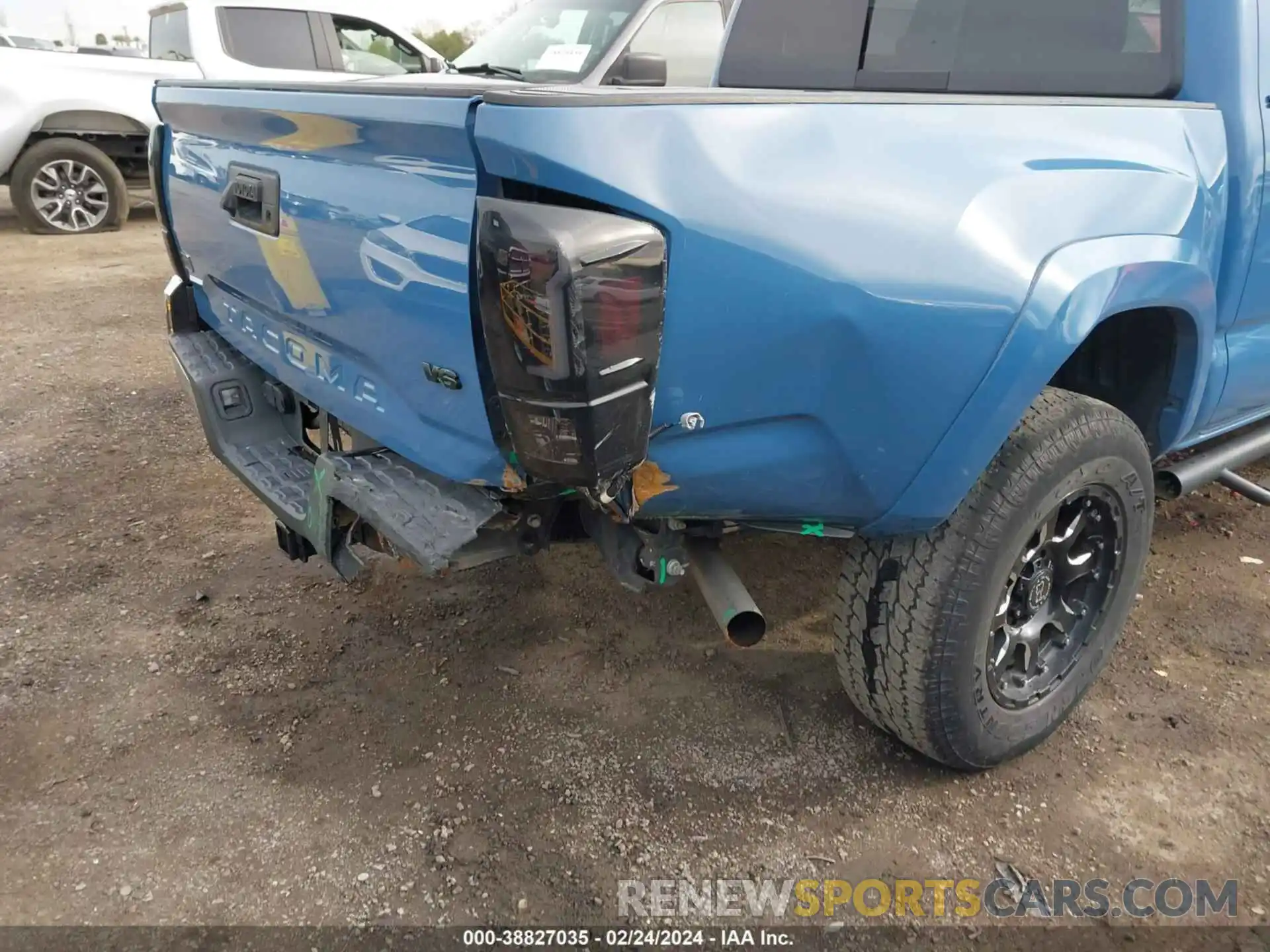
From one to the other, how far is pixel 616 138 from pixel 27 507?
10.8ft

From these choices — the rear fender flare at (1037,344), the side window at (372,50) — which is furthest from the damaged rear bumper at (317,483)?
the side window at (372,50)

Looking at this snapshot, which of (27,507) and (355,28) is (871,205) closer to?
(27,507)

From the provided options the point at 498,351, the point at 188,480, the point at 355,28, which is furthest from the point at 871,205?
the point at 355,28

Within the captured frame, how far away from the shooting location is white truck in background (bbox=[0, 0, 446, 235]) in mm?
8539

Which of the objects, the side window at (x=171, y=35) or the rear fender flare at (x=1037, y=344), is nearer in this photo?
the rear fender flare at (x=1037, y=344)

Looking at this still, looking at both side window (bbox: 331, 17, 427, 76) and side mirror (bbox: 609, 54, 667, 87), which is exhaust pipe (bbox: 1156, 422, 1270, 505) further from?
side window (bbox: 331, 17, 427, 76)

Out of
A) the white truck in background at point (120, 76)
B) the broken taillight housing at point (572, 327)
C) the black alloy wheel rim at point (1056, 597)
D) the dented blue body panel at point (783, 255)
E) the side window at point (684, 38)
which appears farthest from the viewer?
the white truck in background at point (120, 76)

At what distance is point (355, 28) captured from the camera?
9.55 meters

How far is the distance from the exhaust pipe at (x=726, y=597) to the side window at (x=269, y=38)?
8.39 m

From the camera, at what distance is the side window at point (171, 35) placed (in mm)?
9023

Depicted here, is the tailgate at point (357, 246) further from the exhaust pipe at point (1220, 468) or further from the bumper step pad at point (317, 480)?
the exhaust pipe at point (1220, 468)

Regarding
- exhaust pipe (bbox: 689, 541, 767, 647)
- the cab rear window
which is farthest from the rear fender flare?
the cab rear window

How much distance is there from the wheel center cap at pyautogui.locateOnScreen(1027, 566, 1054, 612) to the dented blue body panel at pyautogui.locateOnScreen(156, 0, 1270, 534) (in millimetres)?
567

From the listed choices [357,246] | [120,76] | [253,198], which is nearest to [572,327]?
[357,246]
